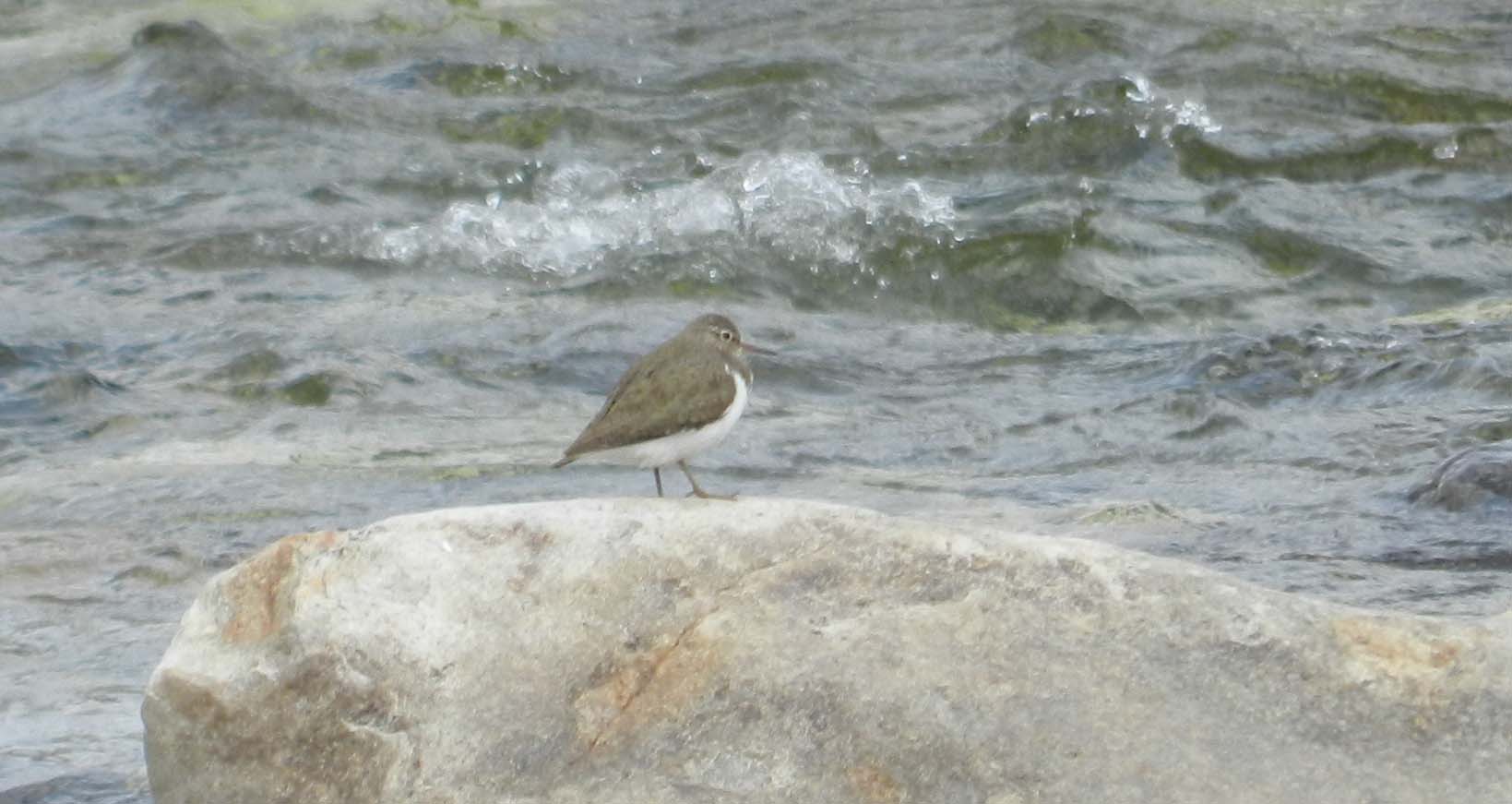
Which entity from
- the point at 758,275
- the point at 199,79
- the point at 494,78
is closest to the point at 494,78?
the point at 494,78

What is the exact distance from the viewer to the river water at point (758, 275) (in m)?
7.75

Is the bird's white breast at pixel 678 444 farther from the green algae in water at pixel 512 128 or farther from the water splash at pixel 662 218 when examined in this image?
the green algae in water at pixel 512 128

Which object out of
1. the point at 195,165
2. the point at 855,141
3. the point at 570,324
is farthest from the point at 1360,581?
the point at 195,165

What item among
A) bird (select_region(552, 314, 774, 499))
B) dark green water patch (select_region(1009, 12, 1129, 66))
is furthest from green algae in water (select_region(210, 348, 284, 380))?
→ dark green water patch (select_region(1009, 12, 1129, 66))

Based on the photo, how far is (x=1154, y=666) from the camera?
4.50 meters

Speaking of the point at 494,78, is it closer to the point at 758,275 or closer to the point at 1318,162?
the point at 758,275

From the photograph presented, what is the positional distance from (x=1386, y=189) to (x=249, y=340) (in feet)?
18.7

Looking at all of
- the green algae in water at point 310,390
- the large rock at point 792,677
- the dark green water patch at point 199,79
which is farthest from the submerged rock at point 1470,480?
the dark green water patch at point 199,79

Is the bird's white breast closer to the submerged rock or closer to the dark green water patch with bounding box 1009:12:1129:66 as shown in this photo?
the submerged rock

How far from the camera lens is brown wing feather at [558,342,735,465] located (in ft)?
18.8

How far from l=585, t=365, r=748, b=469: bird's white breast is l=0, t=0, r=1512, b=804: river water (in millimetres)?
1372

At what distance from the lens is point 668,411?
18.8 feet

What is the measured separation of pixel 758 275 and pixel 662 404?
215 inches

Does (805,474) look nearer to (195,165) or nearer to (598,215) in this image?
(598,215)
